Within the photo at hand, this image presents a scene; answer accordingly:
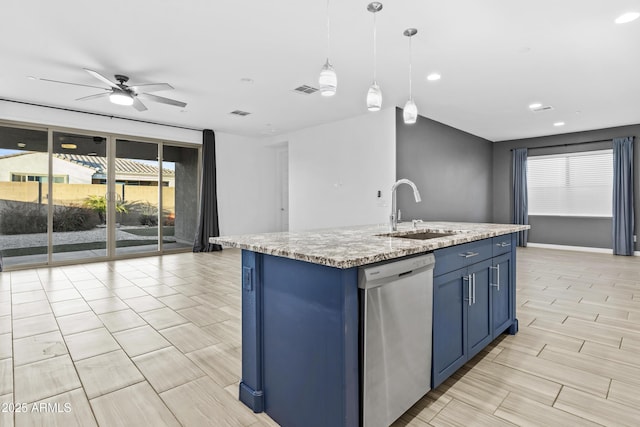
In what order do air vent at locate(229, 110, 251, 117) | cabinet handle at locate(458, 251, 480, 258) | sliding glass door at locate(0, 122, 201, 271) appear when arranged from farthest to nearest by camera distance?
air vent at locate(229, 110, 251, 117) < sliding glass door at locate(0, 122, 201, 271) < cabinet handle at locate(458, 251, 480, 258)

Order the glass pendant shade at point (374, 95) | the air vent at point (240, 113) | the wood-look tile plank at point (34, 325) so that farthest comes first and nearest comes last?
the air vent at point (240, 113) → the wood-look tile plank at point (34, 325) → the glass pendant shade at point (374, 95)

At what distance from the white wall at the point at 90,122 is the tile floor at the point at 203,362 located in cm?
279

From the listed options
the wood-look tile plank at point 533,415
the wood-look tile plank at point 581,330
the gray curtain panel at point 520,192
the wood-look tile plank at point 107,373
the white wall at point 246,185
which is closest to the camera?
the wood-look tile plank at point 533,415

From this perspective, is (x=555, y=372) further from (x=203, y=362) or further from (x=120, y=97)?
(x=120, y=97)

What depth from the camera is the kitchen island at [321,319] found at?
1339 mm

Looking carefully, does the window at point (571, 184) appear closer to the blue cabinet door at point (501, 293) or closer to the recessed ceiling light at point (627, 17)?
the recessed ceiling light at point (627, 17)

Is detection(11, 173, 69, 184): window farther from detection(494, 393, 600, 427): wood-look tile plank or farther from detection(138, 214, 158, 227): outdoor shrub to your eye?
detection(494, 393, 600, 427): wood-look tile plank

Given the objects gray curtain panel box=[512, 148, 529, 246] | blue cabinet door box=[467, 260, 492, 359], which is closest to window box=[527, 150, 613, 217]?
gray curtain panel box=[512, 148, 529, 246]

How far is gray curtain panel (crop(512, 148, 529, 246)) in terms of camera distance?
8.10 m

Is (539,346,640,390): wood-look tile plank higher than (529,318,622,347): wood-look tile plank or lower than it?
lower

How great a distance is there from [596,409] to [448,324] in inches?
32.9

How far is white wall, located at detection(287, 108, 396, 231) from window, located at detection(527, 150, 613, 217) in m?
4.81

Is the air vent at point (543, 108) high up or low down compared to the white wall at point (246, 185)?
up

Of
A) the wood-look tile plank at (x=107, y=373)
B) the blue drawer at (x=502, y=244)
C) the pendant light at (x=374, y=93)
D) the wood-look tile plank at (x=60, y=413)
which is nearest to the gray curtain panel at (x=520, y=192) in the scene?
the blue drawer at (x=502, y=244)
